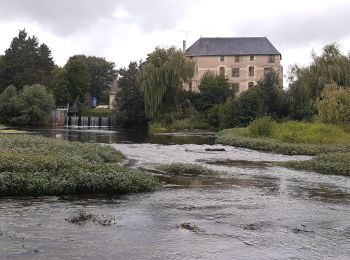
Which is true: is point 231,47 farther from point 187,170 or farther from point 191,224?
point 191,224

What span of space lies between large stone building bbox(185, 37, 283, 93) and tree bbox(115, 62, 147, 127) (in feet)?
37.2

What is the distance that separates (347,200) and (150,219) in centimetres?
702

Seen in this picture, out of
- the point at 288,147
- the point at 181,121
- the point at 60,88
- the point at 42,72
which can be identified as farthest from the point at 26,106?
the point at 288,147

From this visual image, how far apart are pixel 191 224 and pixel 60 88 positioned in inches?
3368

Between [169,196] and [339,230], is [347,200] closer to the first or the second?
[339,230]

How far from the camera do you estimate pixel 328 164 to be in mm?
22750

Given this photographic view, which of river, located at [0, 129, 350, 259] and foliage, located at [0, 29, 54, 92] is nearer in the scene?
river, located at [0, 129, 350, 259]

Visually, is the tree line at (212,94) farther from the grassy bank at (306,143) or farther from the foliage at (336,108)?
the grassy bank at (306,143)

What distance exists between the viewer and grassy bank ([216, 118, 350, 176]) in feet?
75.8

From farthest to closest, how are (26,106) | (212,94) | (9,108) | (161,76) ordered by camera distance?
(9,108) < (26,106) < (212,94) < (161,76)

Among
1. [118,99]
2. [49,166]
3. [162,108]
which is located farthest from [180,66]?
[49,166]

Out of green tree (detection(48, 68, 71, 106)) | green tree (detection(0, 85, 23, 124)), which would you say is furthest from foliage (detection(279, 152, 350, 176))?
green tree (detection(48, 68, 71, 106))

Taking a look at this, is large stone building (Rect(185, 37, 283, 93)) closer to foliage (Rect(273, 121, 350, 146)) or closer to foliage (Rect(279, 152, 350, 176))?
foliage (Rect(273, 121, 350, 146))

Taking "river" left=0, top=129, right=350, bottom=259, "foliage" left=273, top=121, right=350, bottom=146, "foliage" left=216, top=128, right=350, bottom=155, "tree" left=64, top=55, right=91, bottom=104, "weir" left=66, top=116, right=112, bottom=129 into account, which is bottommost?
"river" left=0, top=129, right=350, bottom=259
